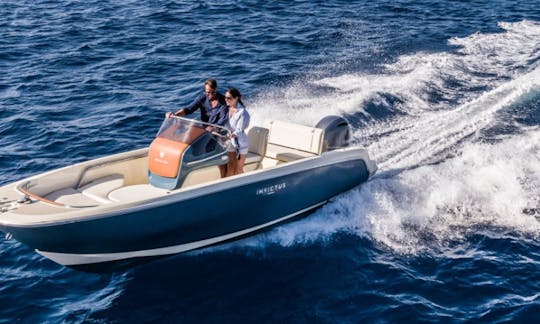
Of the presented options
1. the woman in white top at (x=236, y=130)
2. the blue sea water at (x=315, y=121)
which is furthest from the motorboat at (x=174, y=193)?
the blue sea water at (x=315, y=121)

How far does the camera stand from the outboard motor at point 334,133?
44.3ft

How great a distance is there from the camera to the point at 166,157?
11.8 metres

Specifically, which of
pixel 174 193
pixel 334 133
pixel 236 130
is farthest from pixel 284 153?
pixel 174 193

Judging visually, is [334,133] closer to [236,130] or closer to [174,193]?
[236,130]

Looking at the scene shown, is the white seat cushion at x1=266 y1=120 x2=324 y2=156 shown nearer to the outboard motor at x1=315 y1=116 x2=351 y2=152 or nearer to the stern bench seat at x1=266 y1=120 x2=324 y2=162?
the stern bench seat at x1=266 y1=120 x2=324 y2=162

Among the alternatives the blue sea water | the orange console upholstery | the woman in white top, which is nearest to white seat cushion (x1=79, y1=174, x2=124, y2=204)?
the orange console upholstery

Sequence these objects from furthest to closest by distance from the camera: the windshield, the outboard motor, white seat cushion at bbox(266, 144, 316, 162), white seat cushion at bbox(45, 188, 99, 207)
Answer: the outboard motor < white seat cushion at bbox(266, 144, 316, 162) < the windshield < white seat cushion at bbox(45, 188, 99, 207)

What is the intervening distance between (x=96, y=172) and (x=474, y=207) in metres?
6.75

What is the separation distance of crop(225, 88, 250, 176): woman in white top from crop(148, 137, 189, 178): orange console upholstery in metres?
0.95

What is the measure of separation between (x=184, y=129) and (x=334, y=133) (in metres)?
3.06

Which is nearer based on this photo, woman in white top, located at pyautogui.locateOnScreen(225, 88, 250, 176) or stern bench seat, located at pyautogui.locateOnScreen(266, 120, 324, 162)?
woman in white top, located at pyautogui.locateOnScreen(225, 88, 250, 176)

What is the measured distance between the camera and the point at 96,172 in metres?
12.4

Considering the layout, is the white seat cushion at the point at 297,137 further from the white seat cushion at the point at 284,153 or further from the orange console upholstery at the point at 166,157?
the orange console upholstery at the point at 166,157

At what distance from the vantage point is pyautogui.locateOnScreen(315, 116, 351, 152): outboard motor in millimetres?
13500
